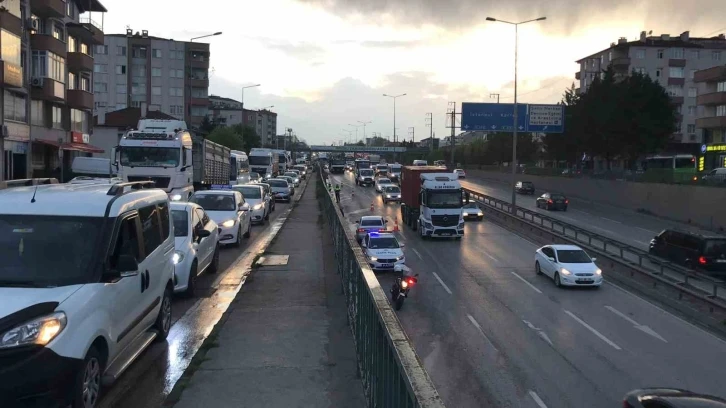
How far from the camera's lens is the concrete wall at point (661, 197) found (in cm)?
4275

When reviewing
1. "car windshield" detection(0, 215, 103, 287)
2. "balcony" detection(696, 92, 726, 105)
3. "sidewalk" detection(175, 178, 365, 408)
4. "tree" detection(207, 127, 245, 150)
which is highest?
"balcony" detection(696, 92, 726, 105)

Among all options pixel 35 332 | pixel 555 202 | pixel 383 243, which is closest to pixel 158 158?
pixel 383 243

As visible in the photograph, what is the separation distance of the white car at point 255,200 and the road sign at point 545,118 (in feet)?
79.9

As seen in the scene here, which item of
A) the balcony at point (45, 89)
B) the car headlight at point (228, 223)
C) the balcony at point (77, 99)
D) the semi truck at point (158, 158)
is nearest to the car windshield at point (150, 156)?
the semi truck at point (158, 158)

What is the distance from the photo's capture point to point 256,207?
28047 millimetres

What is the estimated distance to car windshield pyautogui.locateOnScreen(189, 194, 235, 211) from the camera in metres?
19.7

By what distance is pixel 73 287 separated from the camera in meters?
5.53

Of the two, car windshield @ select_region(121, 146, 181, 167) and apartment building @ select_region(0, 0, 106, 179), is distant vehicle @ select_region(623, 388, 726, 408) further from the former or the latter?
apartment building @ select_region(0, 0, 106, 179)

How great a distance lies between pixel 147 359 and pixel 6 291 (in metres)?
2.48

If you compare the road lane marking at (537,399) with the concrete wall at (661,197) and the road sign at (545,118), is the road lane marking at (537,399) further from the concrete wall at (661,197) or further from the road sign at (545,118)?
the road sign at (545,118)

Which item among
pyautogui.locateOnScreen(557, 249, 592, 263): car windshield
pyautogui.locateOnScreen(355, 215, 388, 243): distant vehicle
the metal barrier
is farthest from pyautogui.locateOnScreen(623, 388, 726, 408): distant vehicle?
pyautogui.locateOnScreen(355, 215, 388, 243): distant vehicle

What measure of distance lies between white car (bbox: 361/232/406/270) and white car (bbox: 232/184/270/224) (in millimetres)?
5699

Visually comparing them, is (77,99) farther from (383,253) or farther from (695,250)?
(695,250)

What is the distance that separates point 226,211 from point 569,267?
11371 mm
